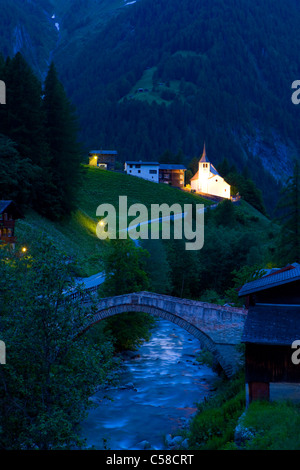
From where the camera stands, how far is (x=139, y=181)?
105 metres

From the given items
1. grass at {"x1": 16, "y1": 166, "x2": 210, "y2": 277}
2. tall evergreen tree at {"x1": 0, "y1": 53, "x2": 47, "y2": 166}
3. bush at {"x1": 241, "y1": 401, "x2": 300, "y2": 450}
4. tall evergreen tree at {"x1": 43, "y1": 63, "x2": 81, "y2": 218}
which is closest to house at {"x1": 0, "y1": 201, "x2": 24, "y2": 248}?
grass at {"x1": 16, "y1": 166, "x2": 210, "y2": 277}

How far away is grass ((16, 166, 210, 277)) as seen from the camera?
48.1m

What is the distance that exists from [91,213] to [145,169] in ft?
156

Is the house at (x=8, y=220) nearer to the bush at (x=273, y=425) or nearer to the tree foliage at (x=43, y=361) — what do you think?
the tree foliage at (x=43, y=361)

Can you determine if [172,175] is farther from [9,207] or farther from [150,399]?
[150,399]

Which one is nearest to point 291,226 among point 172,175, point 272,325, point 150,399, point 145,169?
point 150,399

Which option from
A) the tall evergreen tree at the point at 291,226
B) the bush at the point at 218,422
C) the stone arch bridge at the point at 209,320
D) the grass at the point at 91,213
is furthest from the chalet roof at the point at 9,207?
the tall evergreen tree at the point at 291,226

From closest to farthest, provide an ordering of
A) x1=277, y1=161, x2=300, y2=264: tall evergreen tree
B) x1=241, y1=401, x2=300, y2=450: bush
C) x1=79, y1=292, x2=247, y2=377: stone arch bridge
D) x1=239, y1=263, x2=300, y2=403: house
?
x1=241, y1=401, x2=300, y2=450: bush < x1=239, y1=263, x2=300, y2=403: house < x1=79, y1=292, x2=247, y2=377: stone arch bridge < x1=277, y1=161, x2=300, y2=264: tall evergreen tree

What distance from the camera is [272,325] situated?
20703 mm

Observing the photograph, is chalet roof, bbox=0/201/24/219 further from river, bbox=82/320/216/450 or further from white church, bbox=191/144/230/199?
white church, bbox=191/144/230/199

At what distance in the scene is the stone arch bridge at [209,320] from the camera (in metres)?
30.6

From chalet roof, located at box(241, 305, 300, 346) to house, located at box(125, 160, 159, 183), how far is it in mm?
99902

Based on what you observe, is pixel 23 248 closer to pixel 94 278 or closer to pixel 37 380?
pixel 94 278

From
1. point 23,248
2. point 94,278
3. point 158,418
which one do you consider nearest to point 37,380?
point 158,418
